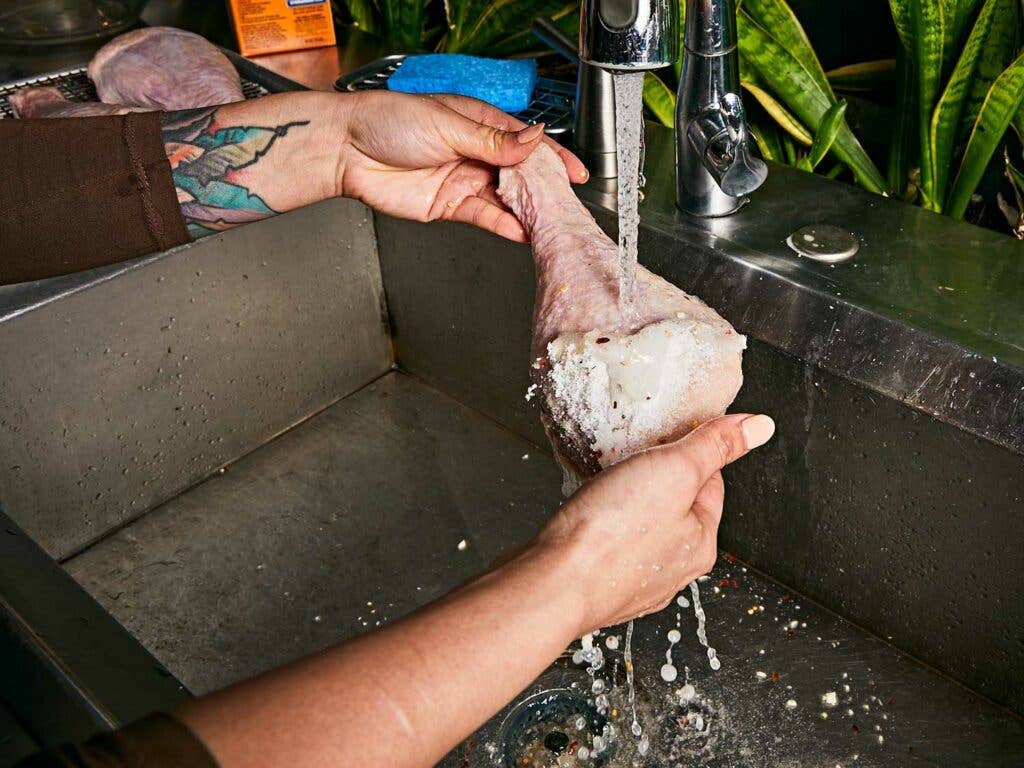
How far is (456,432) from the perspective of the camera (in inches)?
60.6

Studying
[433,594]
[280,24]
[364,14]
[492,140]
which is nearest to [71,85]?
[280,24]

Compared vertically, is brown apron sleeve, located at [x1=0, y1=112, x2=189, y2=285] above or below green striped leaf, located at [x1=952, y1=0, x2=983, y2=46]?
below

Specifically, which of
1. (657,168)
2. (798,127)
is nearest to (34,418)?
(657,168)

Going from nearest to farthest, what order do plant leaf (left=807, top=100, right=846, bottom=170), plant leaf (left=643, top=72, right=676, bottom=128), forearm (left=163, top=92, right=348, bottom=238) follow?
plant leaf (left=807, top=100, right=846, bottom=170), forearm (left=163, top=92, right=348, bottom=238), plant leaf (left=643, top=72, right=676, bottom=128)

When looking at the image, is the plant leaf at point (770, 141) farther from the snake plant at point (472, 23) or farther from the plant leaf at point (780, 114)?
the snake plant at point (472, 23)

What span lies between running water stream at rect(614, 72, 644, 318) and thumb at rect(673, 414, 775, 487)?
0.15m

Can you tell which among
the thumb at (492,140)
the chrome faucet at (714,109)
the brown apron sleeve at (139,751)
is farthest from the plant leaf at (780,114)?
the brown apron sleeve at (139,751)

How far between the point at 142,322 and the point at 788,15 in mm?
897

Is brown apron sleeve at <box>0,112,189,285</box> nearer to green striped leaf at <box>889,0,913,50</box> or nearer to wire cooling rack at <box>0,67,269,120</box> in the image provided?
wire cooling rack at <box>0,67,269,120</box>

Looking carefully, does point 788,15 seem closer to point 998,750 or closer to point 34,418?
point 998,750

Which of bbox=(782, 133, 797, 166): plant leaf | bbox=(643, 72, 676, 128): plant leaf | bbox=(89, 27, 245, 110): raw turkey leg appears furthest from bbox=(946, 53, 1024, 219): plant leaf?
bbox=(89, 27, 245, 110): raw turkey leg

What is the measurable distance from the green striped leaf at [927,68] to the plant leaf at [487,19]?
512mm

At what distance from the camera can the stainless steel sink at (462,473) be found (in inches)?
40.9

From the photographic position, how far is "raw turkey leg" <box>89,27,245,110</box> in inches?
60.6
